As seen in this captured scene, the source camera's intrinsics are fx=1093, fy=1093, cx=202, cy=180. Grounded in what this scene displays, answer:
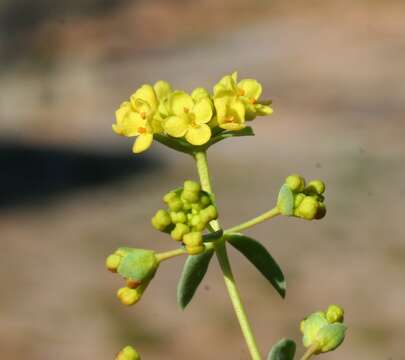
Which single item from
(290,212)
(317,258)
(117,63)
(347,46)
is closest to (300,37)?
(347,46)

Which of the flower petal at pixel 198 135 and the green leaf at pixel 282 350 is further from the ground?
the flower petal at pixel 198 135

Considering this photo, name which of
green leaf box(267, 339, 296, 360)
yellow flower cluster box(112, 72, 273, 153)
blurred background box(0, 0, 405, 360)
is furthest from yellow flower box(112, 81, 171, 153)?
blurred background box(0, 0, 405, 360)

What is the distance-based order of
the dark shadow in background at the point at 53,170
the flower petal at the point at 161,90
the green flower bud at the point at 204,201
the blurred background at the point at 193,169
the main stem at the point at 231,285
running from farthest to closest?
the dark shadow in background at the point at 53,170
the blurred background at the point at 193,169
the flower petal at the point at 161,90
the green flower bud at the point at 204,201
the main stem at the point at 231,285

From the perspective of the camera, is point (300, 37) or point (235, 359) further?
point (300, 37)

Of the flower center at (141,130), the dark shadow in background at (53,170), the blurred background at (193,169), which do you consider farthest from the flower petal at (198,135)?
the dark shadow in background at (53,170)

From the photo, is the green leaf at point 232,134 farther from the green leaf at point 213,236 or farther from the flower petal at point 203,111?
the green leaf at point 213,236

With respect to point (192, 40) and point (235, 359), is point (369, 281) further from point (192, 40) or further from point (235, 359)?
point (192, 40)

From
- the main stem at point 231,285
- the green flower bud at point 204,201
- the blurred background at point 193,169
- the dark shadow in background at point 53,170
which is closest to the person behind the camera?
the main stem at point 231,285
